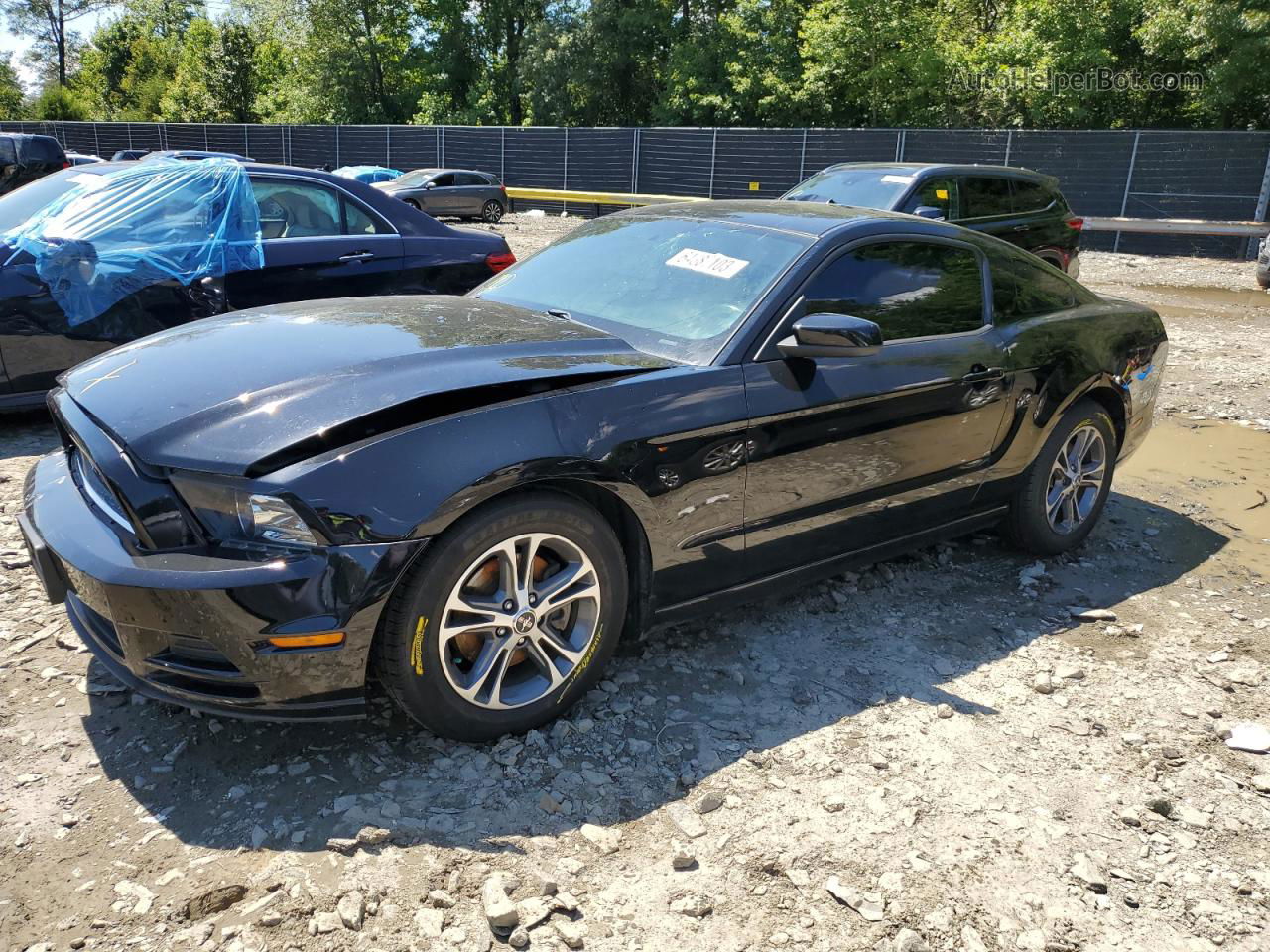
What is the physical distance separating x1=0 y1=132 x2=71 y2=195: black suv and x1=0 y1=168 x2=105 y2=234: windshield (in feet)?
16.4

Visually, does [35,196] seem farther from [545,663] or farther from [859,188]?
[859,188]

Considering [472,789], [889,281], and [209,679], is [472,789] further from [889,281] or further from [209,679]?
[889,281]

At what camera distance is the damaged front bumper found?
96.0 inches

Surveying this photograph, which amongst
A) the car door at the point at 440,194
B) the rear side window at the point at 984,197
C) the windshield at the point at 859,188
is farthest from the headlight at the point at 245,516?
the car door at the point at 440,194

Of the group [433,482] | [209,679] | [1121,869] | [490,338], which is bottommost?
[1121,869]

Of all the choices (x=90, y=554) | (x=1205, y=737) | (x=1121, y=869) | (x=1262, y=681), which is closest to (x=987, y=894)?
(x=1121, y=869)

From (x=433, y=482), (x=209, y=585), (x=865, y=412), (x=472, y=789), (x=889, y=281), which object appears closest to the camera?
(x=209, y=585)

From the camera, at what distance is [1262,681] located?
3.73 metres

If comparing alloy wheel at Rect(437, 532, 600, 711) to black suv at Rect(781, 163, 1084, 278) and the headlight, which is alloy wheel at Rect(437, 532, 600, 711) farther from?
black suv at Rect(781, 163, 1084, 278)

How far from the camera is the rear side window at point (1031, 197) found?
1018 centimetres

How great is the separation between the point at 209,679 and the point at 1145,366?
4454 mm

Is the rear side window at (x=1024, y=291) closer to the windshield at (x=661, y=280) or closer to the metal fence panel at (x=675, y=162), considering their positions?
the windshield at (x=661, y=280)

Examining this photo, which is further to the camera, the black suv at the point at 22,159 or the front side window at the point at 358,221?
the black suv at the point at 22,159

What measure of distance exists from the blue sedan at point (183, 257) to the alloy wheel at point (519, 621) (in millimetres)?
3652
